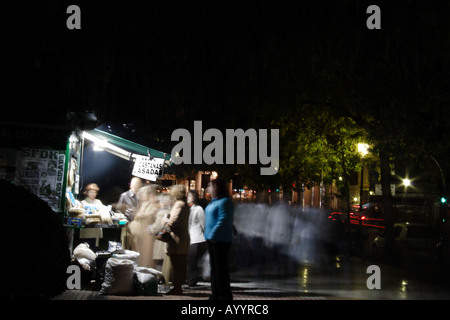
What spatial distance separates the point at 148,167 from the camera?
39.1 feet

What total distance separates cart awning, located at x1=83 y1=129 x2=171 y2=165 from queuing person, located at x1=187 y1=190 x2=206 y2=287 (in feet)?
6.74

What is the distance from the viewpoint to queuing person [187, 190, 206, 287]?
9.88 meters

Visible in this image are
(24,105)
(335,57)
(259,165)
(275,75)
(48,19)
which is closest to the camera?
(24,105)

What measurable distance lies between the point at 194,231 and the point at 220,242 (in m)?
2.30

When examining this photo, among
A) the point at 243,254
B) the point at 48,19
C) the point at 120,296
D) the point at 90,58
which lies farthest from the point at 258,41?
the point at 243,254

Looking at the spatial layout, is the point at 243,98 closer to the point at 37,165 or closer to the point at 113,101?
the point at 113,101

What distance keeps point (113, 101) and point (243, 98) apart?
337cm

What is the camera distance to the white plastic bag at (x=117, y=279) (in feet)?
27.6

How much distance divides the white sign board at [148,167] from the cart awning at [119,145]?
0.40ft

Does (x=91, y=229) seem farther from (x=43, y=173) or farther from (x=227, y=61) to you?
(x=227, y=61)

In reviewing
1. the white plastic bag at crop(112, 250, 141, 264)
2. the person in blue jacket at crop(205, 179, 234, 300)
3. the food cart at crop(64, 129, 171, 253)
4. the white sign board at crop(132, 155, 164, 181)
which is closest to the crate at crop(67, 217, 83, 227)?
the food cart at crop(64, 129, 171, 253)

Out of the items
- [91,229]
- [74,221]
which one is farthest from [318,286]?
[74,221]

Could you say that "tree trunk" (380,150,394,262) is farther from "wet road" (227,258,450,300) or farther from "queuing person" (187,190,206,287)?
"queuing person" (187,190,206,287)

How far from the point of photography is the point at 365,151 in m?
18.9
